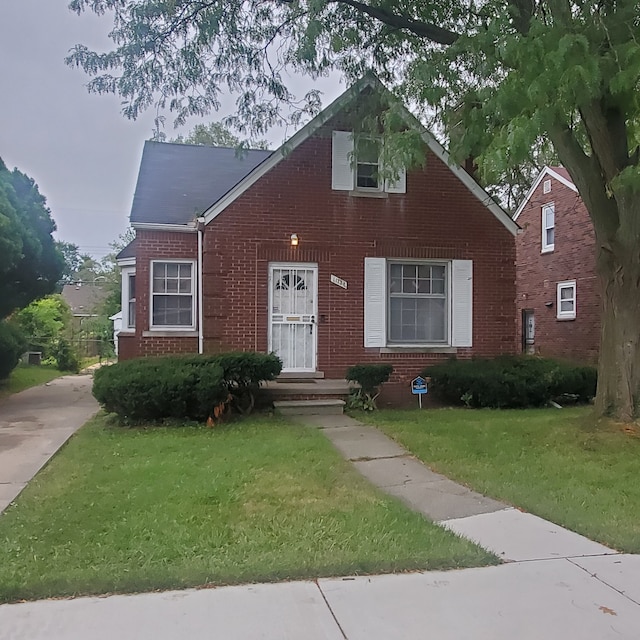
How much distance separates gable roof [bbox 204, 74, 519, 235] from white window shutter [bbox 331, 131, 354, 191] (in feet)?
1.53

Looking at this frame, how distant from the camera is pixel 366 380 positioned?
10844mm

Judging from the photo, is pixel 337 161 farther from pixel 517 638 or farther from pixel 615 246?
pixel 517 638

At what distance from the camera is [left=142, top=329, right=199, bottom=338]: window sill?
11719 mm

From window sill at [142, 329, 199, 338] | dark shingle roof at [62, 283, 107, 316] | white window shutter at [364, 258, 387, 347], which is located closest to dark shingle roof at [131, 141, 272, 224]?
window sill at [142, 329, 199, 338]

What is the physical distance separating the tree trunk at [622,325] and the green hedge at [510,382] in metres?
2.72

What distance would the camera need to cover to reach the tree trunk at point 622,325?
8141 mm

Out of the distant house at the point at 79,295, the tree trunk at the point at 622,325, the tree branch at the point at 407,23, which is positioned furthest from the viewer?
the distant house at the point at 79,295

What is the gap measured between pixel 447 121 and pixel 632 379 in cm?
448

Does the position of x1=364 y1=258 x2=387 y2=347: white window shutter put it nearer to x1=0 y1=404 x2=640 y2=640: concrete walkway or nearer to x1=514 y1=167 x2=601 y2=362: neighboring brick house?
x1=514 y1=167 x2=601 y2=362: neighboring brick house

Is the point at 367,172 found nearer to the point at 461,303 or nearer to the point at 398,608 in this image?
the point at 461,303

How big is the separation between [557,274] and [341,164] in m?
10.2

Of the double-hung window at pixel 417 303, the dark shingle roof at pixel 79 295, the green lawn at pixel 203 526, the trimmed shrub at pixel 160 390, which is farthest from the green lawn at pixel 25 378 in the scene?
the dark shingle roof at pixel 79 295

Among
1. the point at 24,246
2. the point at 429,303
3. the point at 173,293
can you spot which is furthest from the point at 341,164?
the point at 24,246

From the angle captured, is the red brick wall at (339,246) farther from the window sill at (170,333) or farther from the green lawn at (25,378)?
the green lawn at (25,378)
